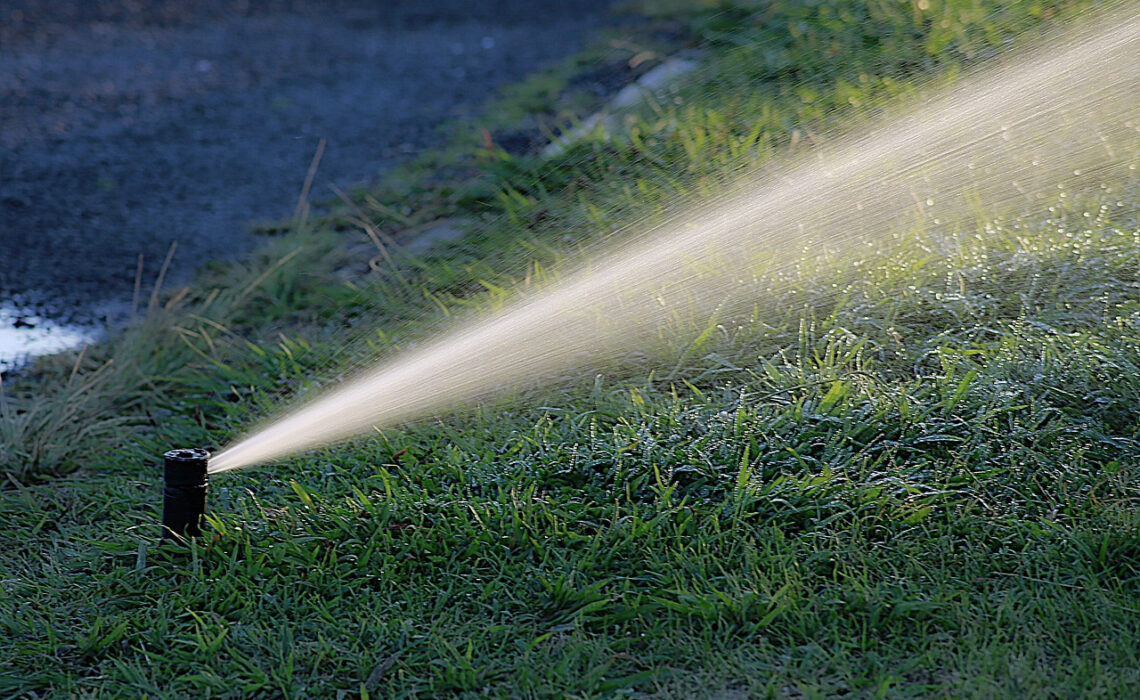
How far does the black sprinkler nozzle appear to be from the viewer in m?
2.39

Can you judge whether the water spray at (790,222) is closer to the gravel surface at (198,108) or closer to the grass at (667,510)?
the grass at (667,510)

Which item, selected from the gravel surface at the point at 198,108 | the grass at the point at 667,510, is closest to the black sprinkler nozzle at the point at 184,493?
the grass at the point at 667,510

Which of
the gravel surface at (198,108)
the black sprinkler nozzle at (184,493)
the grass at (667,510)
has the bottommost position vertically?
the grass at (667,510)

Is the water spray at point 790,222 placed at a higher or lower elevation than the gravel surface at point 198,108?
lower

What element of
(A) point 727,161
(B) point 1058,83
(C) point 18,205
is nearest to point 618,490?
(A) point 727,161

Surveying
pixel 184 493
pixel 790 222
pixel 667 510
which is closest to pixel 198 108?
pixel 790 222

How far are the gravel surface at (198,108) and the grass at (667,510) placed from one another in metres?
1.32

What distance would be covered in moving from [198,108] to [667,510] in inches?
223

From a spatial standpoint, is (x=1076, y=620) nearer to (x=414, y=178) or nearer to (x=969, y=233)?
(x=969, y=233)

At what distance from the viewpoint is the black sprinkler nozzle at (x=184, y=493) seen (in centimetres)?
239

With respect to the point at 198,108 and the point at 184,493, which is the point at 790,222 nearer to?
the point at 184,493

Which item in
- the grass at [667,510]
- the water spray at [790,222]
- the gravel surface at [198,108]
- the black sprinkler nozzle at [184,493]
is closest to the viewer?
the grass at [667,510]

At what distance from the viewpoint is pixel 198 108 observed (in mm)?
7047

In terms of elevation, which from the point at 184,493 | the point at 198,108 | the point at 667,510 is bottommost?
the point at 667,510
